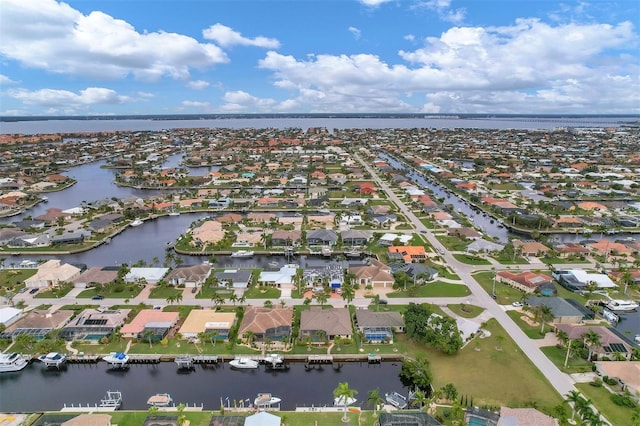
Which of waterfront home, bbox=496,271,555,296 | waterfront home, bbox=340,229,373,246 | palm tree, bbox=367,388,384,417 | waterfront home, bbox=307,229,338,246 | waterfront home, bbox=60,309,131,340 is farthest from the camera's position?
waterfront home, bbox=340,229,373,246

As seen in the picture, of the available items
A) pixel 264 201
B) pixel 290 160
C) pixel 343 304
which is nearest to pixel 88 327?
pixel 343 304

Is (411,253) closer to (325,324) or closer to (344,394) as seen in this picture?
(325,324)

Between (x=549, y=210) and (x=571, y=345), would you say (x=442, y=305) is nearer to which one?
(x=571, y=345)

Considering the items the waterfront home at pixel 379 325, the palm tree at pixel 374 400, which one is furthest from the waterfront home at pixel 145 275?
the palm tree at pixel 374 400

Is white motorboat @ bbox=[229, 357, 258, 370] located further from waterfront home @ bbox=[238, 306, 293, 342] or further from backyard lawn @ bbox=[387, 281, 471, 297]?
backyard lawn @ bbox=[387, 281, 471, 297]

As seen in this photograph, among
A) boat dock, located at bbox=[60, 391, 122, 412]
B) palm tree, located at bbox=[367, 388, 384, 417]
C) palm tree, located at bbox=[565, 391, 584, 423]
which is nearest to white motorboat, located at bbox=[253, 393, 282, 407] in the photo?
palm tree, located at bbox=[367, 388, 384, 417]
